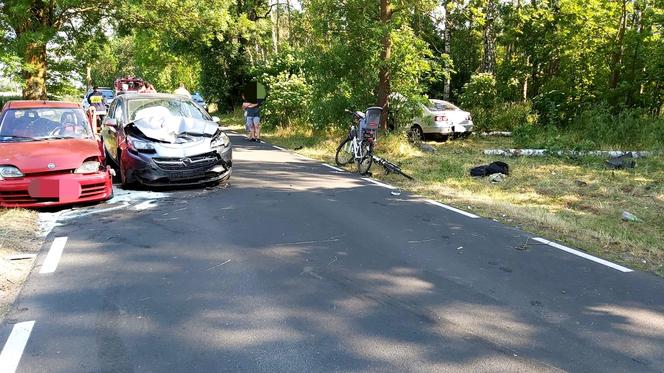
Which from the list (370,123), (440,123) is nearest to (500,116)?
(440,123)

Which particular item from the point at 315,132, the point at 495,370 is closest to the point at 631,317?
the point at 495,370

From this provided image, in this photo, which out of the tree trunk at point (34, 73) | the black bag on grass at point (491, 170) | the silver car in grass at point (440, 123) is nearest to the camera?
the black bag on grass at point (491, 170)

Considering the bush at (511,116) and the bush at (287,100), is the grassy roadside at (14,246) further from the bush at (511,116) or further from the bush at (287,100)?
the bush at (511,116)

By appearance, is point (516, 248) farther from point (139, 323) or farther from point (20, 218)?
point (20, 218)

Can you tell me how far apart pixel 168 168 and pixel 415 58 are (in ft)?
31.3

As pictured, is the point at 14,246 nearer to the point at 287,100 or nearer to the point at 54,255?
the point at 54,255

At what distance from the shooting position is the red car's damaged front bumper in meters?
7.18

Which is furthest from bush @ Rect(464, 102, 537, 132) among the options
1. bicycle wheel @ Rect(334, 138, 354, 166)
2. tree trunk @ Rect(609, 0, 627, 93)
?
bicycle wheel @ Rect(334, 138, 354, 166)

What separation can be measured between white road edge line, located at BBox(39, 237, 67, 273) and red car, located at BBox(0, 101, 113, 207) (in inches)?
54.7

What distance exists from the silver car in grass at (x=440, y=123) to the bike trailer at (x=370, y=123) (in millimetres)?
5533

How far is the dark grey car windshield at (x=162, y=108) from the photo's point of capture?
967 cm

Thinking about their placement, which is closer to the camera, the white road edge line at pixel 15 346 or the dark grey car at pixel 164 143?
the white road edge line at pixel 15 346

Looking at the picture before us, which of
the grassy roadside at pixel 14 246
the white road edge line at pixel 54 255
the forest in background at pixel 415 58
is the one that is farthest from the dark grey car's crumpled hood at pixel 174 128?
the forest in background at pixel 415 58

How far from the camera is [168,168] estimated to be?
28.5ft
